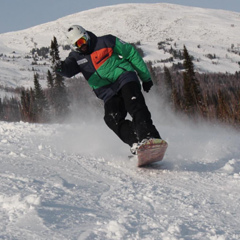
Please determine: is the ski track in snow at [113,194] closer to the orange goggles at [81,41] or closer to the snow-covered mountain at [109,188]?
the snow-covered mountain at [109,188]

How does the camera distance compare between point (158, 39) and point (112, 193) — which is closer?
point (112, 193)

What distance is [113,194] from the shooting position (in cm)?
288

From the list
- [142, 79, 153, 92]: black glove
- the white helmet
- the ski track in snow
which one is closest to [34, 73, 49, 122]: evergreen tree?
[142, 79, 153, 92]: black glove

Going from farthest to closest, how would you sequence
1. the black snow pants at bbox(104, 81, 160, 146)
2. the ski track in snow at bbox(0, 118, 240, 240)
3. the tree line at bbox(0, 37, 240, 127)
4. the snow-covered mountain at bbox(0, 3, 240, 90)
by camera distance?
the snow-covered mountain at bbox(0, 3, 240, 90), the tree line at bbox(0, 37, 240, 127), the black snow pants at bbox(104, 81, 160, 146), the ski track in snow at bbox(0, 118, 240, 240)

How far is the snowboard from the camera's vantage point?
3.97m

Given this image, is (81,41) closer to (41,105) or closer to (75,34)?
(75,34)

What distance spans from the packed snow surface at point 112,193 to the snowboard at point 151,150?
0.16 metres

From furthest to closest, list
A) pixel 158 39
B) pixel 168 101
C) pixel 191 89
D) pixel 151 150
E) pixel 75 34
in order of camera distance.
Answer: pixel 158 39, pixel 168 101, pixel 191 89, pixel 75 34, pixel 151 150

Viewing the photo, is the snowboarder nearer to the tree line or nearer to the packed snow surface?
the packed snow surface

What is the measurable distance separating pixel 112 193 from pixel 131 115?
165 centimetres

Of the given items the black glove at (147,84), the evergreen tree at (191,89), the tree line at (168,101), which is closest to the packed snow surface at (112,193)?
the black glove at (147,84)

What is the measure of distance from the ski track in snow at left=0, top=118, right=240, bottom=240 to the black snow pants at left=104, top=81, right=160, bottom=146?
41cm

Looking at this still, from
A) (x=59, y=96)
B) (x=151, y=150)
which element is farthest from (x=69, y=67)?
Result: (x=59, y=96)

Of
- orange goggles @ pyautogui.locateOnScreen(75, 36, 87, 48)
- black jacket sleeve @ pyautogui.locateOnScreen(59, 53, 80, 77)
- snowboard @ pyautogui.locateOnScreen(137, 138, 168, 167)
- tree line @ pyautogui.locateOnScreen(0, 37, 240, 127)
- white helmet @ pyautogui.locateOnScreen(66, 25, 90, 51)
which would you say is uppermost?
white helmet @ pyautogui.locateOnScreen(66, 25, 90, 51)
